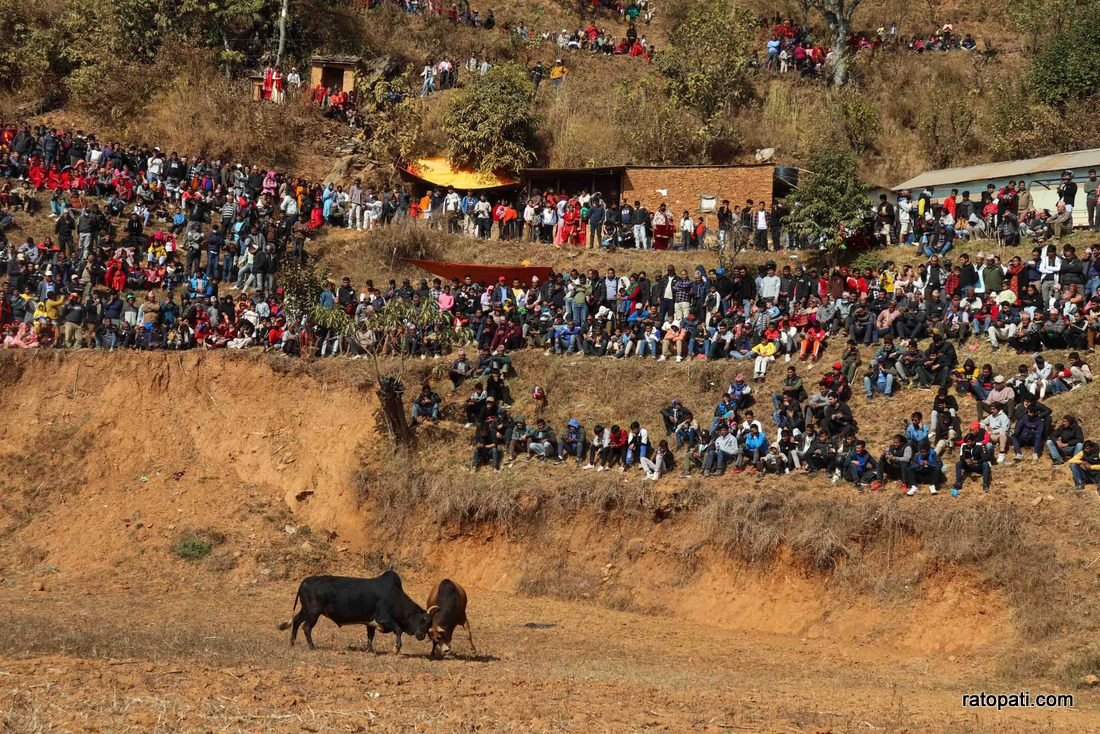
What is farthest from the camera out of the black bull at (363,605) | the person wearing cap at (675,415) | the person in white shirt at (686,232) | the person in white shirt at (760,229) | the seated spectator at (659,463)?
the person in white shirt at (686,232)

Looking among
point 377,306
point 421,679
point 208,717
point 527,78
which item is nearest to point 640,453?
point 377,306

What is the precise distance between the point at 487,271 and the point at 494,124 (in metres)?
9.70

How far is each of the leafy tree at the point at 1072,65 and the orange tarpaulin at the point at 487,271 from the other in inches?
809

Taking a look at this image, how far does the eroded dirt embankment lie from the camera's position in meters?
25.5

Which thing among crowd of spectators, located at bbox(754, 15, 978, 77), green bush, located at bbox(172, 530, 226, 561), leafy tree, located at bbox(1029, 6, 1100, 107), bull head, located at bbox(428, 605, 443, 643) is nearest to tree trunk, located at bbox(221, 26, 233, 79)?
crowd of spectators, located at bbox(754, 15, 978, 77)

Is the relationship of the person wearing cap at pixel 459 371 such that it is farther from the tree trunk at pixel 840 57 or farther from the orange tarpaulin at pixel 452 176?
the tree trunk at pixel 840 57

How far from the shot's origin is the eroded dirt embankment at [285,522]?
1003 inches

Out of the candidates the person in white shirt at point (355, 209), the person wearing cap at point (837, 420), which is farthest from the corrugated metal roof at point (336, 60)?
the person wearing cap at point (837, 420)

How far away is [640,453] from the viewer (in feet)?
93.7

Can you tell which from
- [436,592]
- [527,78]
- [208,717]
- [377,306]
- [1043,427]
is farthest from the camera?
[527,78]

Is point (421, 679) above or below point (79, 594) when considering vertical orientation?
above

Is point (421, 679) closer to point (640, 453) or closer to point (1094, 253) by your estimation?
point (640, 453)

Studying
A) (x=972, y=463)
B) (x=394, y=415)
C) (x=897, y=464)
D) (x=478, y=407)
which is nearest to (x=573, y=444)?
(x=478, y=407)

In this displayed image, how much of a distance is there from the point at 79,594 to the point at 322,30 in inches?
1320
